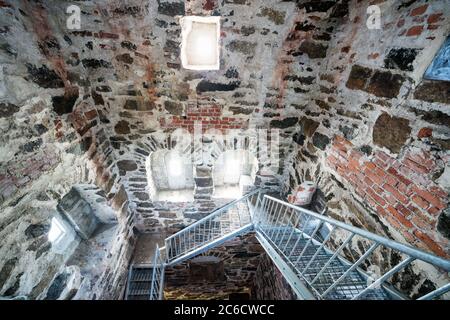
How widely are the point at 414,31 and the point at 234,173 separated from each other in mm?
3734

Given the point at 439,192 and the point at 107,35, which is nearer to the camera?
the point at 439,192

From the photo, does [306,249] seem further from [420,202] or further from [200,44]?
[200,44]

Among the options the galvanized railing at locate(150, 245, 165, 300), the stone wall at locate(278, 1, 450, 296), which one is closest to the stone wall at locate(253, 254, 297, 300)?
the stone wall at locate(278, 1, 450, 296)

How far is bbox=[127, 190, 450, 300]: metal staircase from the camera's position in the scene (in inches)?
69.5

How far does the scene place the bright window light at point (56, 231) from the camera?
2.98 meters

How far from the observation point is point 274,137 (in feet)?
13.2

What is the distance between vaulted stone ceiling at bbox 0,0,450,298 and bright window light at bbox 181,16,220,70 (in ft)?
0.42

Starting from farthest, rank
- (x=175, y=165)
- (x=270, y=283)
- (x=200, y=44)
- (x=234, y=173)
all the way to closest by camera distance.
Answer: (x=270, y=283), (x=234, y=173), (x=175, y=165), (x=200, y=44)

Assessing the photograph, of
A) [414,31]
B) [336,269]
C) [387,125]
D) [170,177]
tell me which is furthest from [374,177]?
[170,177]

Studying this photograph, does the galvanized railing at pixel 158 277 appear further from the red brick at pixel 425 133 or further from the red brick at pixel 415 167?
the red brick at pixel 425 133

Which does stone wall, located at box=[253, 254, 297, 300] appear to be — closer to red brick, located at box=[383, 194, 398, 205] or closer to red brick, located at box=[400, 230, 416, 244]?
red brick, located at box=[400, 230, 416, 244]

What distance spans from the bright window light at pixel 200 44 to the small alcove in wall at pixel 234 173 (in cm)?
195

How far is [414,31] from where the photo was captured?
202cm

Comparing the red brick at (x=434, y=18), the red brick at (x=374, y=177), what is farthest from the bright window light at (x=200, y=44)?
the red brick at (x=374, y=177)
